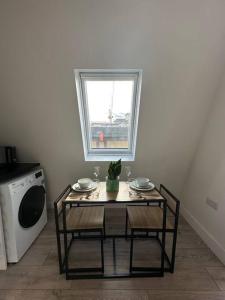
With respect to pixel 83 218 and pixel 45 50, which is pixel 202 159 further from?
pixel 45 50

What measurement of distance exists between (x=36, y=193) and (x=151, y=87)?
1845 millimetres

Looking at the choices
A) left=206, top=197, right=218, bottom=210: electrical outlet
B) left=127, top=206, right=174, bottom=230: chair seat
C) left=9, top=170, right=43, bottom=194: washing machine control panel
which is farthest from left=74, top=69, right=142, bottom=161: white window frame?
left=206, top=197, right=218, bottom=210: electrical outlet

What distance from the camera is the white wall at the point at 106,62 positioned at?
133 centimetres

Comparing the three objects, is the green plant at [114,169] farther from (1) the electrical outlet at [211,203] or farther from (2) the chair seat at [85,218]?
(1) the electrical outlet at [211,203]

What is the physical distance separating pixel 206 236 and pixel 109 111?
199 centimetres

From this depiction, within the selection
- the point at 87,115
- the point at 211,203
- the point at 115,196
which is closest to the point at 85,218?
the point at 115,196

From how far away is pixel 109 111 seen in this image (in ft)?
7.52

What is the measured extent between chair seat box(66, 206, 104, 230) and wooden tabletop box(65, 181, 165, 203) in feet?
0.82

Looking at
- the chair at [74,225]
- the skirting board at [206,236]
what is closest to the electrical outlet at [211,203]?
the skirting board at [206,236]

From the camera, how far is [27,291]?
1361mm

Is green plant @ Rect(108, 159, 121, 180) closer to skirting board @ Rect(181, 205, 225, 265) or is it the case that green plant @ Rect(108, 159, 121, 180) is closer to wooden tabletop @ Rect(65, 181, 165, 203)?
wooden tabletop @ Rect(65, 181, 165, 203)

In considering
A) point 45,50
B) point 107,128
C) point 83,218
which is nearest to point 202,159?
point 107,128

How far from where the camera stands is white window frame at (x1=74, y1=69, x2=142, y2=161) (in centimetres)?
188

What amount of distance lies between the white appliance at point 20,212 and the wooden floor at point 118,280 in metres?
0.15
